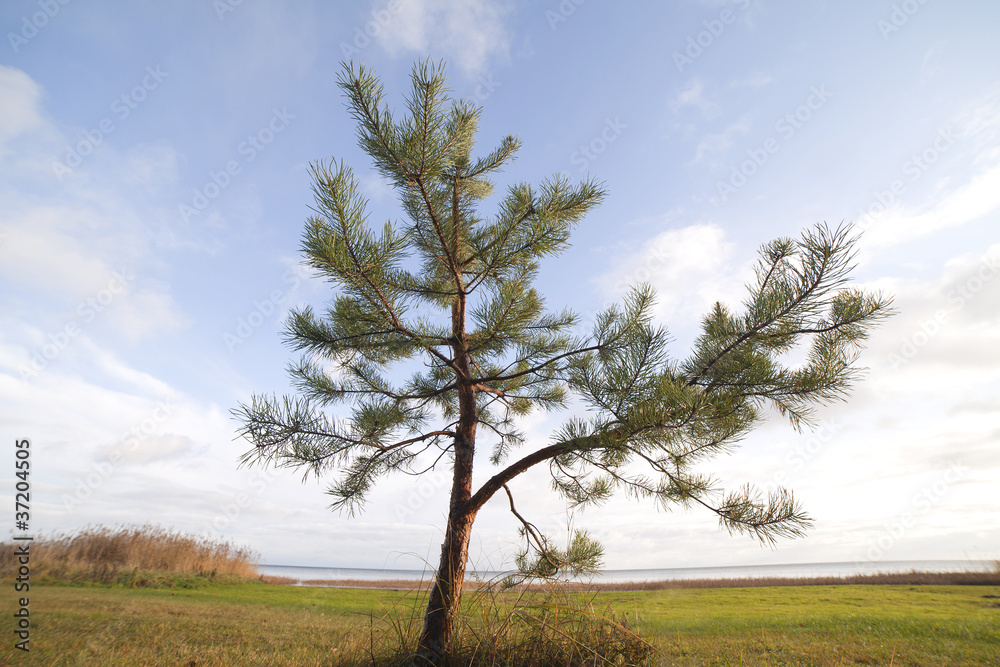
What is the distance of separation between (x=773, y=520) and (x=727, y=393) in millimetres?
678

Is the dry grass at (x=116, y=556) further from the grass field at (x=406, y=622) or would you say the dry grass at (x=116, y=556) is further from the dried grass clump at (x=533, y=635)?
the dried grass clump at (x=533, y=635)

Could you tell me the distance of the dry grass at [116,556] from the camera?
8.25 meters

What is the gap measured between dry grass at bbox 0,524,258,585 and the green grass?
870mm

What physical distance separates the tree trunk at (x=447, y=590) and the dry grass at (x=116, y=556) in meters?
9.87

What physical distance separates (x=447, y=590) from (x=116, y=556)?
34.2 ft

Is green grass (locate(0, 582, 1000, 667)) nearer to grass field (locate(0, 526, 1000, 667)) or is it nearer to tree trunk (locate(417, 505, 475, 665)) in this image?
grass field (locate(0, 526, 1000, 667))

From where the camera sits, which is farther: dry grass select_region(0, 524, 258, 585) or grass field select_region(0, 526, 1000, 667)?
dry grass select_region(0, 524, 258, 585)

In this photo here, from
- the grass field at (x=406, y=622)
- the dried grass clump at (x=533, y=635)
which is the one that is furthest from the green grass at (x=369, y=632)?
the dried grass clump at (x=533, y=635)

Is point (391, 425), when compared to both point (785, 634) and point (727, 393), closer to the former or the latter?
point (727, 393)

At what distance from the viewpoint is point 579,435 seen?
8.36ft

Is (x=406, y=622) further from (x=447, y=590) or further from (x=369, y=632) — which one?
(x=447, y=590)

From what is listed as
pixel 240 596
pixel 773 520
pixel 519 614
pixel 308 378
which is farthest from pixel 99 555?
pixel 773 520

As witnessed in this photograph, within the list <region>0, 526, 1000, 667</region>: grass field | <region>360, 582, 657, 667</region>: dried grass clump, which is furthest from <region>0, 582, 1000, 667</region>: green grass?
<region>360, 582, 657, 667</region>: dried grass clump

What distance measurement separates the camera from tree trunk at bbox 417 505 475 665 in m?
2.32
